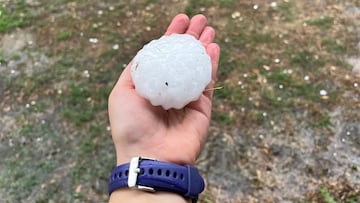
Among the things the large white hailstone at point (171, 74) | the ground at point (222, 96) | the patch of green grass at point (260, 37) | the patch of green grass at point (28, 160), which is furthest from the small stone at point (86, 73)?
the large white hailstone at point (171, 74)

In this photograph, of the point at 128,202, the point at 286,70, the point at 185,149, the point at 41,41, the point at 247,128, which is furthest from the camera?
the point at 41,41

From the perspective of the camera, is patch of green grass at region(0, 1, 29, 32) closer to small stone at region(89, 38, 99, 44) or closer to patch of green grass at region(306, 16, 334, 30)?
small stone at region(89, 38, 99, 44)

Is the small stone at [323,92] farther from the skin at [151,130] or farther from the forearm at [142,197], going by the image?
the forearm at [142,197]

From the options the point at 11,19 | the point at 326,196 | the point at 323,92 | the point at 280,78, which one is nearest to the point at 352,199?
the point at 326,196

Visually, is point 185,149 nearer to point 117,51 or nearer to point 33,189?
point 33,189

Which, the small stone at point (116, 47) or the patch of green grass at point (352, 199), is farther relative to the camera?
the small stone at point (116, 47)

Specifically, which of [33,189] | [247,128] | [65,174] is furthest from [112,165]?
[247,128]

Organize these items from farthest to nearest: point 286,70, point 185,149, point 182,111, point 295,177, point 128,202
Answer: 1. point 286,70
2. point 295,177
3. point 182,111
4. point 185,149
5. point 128,202

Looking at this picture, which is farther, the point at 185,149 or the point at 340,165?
the point at 340,165
